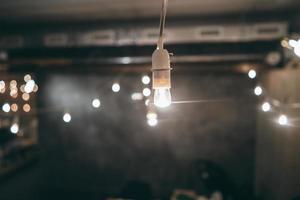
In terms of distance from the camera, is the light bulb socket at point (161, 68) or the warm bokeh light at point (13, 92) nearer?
the light bulb socket at point (161, 68)

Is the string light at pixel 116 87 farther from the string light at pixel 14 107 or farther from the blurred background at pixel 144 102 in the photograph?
the string light at pixel 14 107

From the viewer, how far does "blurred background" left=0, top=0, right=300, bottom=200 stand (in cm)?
513

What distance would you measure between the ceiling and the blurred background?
1.2 inches

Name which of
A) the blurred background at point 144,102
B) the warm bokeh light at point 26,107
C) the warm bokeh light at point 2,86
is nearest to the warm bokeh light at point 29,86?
the blurred background at point 144,102

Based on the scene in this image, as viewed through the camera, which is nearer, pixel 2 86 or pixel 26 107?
pixel 2 86

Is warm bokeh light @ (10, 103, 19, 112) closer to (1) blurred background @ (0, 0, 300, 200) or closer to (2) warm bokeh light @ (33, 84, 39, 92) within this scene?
(1) blurred background @ (0, 0, 300, 200)

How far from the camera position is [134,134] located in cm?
812

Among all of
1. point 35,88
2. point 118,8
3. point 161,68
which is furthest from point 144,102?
point 161,68

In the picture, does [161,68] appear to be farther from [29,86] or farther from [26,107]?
[26,107]

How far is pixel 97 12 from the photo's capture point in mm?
5086

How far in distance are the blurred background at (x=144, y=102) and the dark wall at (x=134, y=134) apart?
27 mm

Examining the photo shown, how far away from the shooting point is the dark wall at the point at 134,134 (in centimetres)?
768

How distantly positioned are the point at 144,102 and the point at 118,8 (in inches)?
140

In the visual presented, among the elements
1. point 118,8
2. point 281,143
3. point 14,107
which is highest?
point 118,8
